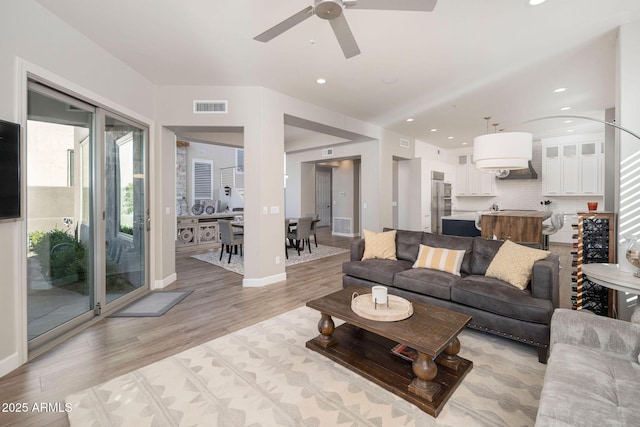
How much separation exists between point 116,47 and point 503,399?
486 centimetres

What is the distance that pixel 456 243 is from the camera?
3.52 m

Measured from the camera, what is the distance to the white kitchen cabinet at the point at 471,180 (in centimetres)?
914

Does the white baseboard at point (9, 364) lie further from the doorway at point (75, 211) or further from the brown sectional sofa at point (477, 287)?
the brown sectional sofa at point (477, 287)

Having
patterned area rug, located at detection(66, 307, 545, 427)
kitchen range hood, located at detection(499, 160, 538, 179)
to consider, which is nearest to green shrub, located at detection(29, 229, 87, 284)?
patterned area rug, located at detection(66, 307, 545, 427)

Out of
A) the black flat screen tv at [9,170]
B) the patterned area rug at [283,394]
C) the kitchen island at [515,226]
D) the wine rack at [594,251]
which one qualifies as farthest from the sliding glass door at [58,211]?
the kitchen island at [515,226]

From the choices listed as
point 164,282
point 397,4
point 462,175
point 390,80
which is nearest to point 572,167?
point 462,175

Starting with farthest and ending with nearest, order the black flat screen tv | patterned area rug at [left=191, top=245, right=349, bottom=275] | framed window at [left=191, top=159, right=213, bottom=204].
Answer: framed window at [left=191, top=159, right=213, bottom=204]
patterned area rug at [left=191, top=245, right=349, bottom=275]
the black flat screen tv

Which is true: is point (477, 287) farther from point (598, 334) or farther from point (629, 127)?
point (629, 127)

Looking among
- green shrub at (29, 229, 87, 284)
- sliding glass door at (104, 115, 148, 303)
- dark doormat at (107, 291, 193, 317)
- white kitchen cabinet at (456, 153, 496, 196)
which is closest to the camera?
green shrub at (29, 229, 87, 284)

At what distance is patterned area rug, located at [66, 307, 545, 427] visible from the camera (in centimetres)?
173

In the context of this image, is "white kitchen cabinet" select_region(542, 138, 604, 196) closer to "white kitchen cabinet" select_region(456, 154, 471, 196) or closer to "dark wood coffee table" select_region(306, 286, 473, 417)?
"white kitchen cabinet" select_region(456, 154, 471, 196)

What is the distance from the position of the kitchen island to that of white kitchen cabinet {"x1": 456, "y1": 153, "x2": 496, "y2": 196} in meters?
3.35

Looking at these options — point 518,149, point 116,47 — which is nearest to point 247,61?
point 116,47

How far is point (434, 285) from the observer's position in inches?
118
